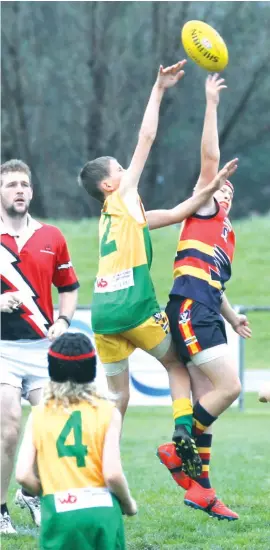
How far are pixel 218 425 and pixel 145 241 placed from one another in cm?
786

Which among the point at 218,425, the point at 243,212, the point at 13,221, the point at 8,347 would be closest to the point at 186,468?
the point at 8,347

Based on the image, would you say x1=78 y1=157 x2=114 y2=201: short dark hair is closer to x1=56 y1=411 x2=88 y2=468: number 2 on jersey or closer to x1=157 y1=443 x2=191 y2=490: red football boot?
x1=157 y1=443 x2=191 y2=490: red football boot

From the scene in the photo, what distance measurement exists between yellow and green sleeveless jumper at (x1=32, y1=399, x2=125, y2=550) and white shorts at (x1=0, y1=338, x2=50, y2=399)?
8.14 feet

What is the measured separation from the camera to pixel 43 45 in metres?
37.8

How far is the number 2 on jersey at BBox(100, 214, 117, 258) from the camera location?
22.1 feet

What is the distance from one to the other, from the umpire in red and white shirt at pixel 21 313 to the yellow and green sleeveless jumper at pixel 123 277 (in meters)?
0.38

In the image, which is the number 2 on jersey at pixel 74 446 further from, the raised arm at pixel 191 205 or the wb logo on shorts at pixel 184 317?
the raised arm at pixel 191 205

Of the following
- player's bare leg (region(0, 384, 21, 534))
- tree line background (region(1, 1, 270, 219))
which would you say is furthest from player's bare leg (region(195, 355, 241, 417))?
tree line background (region(1, 1, 270, 219))

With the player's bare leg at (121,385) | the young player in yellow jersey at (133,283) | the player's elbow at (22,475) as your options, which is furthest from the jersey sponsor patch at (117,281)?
the player's elbow at (22,475)

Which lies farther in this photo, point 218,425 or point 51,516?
point 218,425

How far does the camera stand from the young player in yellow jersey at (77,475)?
443 cm

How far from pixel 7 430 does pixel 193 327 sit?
4.44 ft

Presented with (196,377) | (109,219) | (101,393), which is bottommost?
(196,377)

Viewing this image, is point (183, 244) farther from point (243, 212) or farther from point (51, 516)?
point (243, 212)
